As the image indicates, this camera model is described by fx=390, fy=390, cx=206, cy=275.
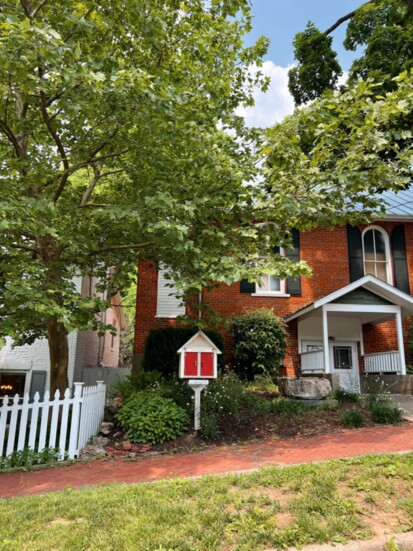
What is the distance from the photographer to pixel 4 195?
611 cm

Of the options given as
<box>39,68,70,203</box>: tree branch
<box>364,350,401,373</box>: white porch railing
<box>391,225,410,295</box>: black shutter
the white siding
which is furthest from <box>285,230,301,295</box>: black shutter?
<box>39,68,70,203</box>: tree branch

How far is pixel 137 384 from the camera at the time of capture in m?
9.27

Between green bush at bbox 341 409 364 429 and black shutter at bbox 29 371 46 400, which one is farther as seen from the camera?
black shutter at bbox 29 371 46 400

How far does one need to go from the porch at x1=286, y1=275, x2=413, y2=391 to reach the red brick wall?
23cm

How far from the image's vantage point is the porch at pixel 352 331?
11.4 m

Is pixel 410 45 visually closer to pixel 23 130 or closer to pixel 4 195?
pixel 23 130

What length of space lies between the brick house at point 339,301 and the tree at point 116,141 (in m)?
3.85

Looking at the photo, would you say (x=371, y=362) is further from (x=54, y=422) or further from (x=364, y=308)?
(x=54, y=422)

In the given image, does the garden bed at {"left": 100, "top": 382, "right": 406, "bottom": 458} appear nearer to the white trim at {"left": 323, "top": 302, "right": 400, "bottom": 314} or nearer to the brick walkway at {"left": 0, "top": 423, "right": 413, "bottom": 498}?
the brick walkway at {"left": 0, "top": 423, "right": 413, "bottom": 498}

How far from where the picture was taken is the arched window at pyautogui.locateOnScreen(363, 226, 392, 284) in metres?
13.8

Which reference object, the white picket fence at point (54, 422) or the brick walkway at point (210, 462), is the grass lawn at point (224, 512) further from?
the white picket fence at point (54, 422)

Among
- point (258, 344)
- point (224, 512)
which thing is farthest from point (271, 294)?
point (224, 512)

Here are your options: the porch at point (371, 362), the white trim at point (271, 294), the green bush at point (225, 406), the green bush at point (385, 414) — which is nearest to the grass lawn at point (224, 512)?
the green bush at point (225, 406)

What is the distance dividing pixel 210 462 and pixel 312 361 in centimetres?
654
